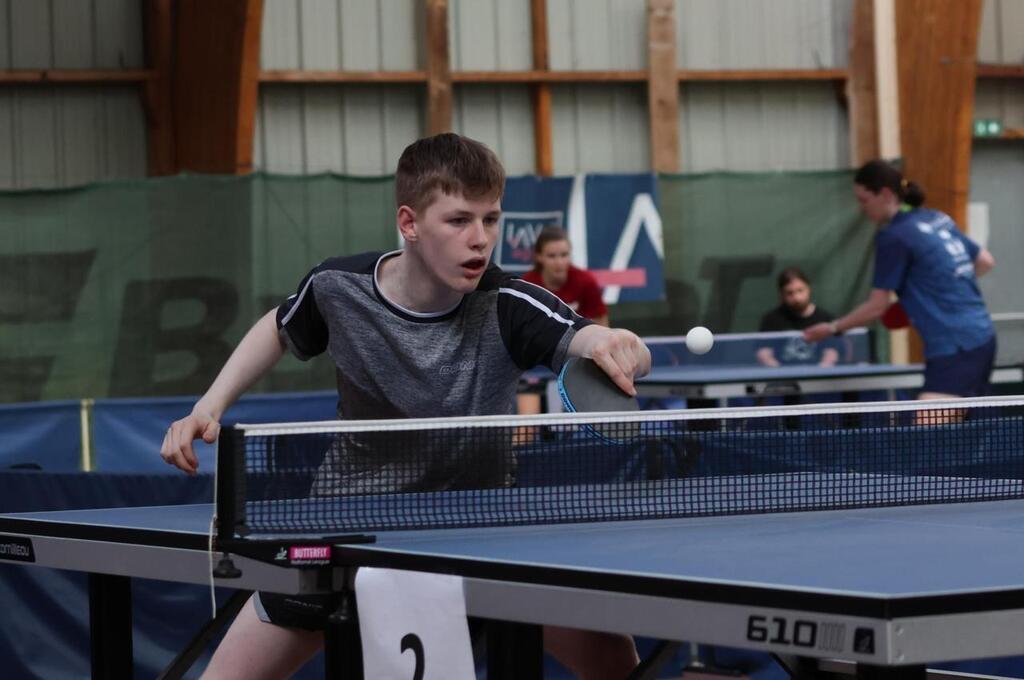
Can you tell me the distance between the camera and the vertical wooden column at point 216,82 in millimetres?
11031

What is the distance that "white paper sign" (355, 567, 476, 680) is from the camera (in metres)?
2.23

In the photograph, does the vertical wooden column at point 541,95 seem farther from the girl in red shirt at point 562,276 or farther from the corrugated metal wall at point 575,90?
the girl in red shirt at point 562,276

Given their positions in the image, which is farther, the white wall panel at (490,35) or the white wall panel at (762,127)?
the white wall panel at (762,127)

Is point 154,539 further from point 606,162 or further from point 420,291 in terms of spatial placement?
point 606,162

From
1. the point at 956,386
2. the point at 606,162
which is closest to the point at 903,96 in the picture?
the point at 606,162

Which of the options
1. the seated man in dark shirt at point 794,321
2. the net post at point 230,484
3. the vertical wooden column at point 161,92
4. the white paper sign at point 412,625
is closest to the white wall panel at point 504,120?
the vertical wooden column at point 161,92

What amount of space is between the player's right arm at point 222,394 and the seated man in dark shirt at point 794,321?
23.9 feet

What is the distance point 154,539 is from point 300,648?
1.14 ft

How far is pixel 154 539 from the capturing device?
2.67 metres

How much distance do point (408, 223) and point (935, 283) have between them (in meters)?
4.83

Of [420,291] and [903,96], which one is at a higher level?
[903,96]

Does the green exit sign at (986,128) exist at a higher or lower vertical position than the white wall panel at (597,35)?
lower

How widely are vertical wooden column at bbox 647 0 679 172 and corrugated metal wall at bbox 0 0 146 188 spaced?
147 inches

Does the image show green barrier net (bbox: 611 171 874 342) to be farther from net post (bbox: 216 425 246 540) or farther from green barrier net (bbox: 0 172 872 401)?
net post (bbox: 216 425 246 540)
